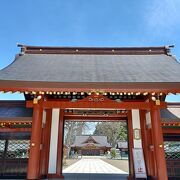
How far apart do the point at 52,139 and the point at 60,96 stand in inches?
65.3

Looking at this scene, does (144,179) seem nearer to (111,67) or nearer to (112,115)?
(112,115)

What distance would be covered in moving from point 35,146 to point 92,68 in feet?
10.7

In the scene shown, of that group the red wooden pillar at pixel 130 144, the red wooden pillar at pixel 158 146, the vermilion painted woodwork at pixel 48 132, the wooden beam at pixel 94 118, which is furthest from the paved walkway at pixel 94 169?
the red wooden pillar at pixel 158 146

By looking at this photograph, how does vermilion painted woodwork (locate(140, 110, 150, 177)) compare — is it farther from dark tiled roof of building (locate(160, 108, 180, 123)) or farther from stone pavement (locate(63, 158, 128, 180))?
stone pavement (locate(63, 158, 128, 180))

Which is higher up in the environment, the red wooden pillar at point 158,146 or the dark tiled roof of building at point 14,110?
the dark tiled roof of building at point 14,110

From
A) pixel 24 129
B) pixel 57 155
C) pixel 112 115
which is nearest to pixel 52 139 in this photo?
pixel 57 155

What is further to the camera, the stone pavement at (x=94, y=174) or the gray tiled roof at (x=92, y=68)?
the stone pavement at (x=94, y=174)

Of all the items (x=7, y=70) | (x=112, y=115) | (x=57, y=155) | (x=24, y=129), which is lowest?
(x=57, y=155)

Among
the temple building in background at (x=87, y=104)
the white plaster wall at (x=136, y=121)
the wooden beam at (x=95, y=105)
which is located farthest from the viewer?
the white plaster wall at (x=136, y=121)

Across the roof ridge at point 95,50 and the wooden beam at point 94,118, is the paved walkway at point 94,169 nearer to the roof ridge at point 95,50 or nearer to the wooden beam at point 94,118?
the wooden beam at point 94,118

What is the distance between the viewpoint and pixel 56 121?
756 centimetres

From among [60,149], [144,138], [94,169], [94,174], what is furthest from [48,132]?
[94,169]

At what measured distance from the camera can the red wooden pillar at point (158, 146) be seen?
556 centimetres

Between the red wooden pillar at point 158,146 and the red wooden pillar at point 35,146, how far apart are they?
11.6 feet
